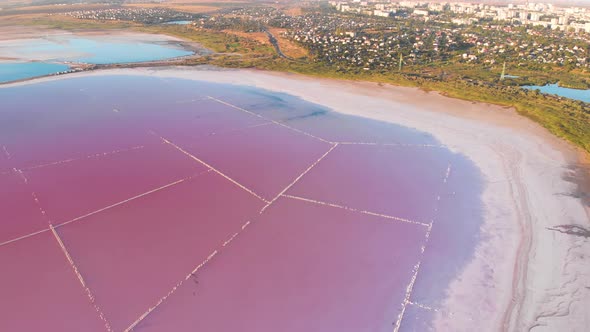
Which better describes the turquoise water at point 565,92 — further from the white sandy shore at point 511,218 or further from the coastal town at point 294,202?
the white sandy shore at point 511,218

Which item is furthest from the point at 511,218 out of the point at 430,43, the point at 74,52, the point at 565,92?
the point at 74,52

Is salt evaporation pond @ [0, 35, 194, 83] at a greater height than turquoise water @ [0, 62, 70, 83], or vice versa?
salt evaporation pond @ [0, 35, 194, 83]

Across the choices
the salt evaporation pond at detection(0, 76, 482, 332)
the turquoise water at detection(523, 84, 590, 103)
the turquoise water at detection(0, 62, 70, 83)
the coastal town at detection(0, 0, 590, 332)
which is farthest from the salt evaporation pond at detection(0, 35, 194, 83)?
the turquoise water at detection(523, 84, 590, 103)

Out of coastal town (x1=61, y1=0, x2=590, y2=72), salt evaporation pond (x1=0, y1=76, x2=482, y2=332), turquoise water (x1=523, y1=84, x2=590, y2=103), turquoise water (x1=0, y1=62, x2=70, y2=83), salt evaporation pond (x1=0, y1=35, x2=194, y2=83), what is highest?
coastal town (x1=61, y1=0, x2=590, y2=72)

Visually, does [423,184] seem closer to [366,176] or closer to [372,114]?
[366,176]

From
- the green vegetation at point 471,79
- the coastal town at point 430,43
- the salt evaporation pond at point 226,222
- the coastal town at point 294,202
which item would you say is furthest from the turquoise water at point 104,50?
the salt evaporation pond at point 226,222

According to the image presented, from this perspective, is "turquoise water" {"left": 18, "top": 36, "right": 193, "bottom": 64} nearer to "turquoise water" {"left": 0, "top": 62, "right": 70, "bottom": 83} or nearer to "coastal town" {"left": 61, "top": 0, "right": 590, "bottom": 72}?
"turquoise water" {"left": 0, "top": 62, "right": 70, "bottom": 83}

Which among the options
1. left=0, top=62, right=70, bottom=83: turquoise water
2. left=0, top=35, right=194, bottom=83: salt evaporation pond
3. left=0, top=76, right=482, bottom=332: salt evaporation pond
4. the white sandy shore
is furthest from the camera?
left=0, top=35, right=194, bottom=83: salt evaporation pond

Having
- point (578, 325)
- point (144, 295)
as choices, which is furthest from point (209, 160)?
point (578, 325)
